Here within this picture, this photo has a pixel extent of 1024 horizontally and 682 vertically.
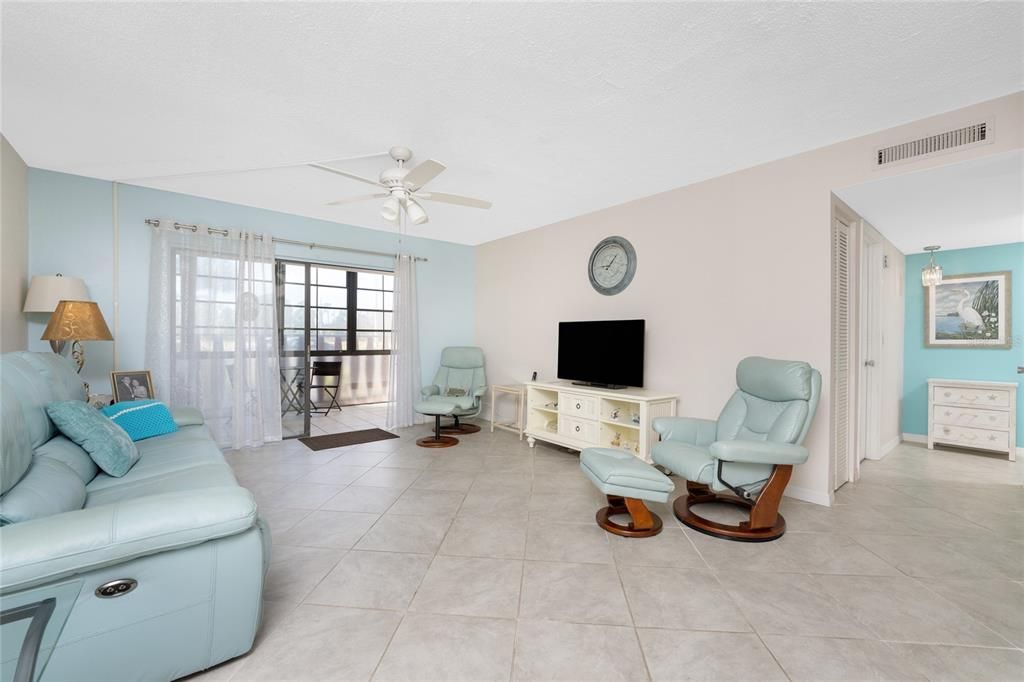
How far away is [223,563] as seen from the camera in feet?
4.31

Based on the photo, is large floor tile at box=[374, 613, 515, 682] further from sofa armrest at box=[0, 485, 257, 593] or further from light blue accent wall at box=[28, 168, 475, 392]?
light blue accent wall at box=[28, 168, 475, 392]

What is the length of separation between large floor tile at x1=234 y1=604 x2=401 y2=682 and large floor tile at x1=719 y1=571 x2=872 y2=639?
1.44 metres

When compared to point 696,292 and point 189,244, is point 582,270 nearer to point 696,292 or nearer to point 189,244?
point 696,292

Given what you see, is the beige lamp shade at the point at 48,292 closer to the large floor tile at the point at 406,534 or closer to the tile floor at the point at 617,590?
the tile floor at the point at 617,590

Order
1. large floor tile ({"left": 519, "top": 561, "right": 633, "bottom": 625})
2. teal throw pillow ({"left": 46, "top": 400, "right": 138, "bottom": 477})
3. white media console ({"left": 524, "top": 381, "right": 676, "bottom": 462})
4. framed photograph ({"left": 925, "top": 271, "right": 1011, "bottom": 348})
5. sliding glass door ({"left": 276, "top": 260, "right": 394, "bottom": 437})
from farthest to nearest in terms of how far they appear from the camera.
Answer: sliding glass door ({"left": 276, "top": 260, "right": 394, "bottom": 437}) → framed photograph ({"left": 925, "top": 271, "right": 1011, "bottom": 348}) → white media console ({"left": 524, "top": 381, "right": 676, "bottom": 462}) → teal throw pillow ({"left": 46, "top": 400, "right": 138, "bottom": 477}) → large floor tile ({"left": 519, "top": 561, "right": 633, "bottom": 625})

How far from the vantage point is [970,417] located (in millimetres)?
4121

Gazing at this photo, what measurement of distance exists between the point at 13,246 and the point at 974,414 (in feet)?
26.7

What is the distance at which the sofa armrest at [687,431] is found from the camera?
115 inches

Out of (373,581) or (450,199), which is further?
(450,199)

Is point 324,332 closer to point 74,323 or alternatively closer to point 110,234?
point 110,234

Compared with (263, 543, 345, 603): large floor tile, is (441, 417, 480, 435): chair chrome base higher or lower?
higher

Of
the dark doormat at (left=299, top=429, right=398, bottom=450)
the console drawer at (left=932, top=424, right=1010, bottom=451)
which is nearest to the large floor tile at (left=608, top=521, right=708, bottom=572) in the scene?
the dark doormat at (left=299, top=429, right=398, bottom=450)

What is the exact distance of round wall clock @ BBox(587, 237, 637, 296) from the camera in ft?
13.0

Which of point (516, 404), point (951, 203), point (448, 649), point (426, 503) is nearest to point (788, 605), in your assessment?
point (448, 649)
